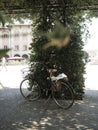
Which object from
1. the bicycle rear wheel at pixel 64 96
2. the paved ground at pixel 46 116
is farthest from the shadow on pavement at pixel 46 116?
the bicycle rear wheel at pixel 64 96

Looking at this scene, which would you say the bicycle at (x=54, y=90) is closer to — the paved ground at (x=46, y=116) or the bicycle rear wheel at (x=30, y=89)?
the bicycle rear wheel at (x=30, y=89)

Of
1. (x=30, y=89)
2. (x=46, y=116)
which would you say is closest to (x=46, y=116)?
(x=46, y=116)

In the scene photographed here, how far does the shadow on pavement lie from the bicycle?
0.19 meters

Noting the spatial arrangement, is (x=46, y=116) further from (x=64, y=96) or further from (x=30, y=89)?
(x=30, y=89)

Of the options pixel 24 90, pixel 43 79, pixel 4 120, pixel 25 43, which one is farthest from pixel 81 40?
pixel 25 43

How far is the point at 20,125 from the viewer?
582 centimetres

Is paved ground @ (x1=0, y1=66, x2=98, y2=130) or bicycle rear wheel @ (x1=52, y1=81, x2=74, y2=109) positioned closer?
paved ground @ (x1=0, y1=66, x2=98, y2=130)

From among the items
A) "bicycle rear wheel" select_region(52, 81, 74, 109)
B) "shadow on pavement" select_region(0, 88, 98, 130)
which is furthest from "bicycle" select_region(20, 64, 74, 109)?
"shadow on pavement" select_region(0, 88, 98, 130)

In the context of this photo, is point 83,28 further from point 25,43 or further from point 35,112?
point 25,43

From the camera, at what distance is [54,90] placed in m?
8.34

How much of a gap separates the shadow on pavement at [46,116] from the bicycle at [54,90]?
0.19m

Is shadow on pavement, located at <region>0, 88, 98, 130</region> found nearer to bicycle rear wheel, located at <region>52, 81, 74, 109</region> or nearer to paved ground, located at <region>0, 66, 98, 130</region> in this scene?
paved ground, located at <region>0, 66, 98, 130</region>

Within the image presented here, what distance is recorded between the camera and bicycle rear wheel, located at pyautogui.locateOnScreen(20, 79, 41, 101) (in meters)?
8.82

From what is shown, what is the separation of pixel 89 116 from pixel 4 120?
176 cm
